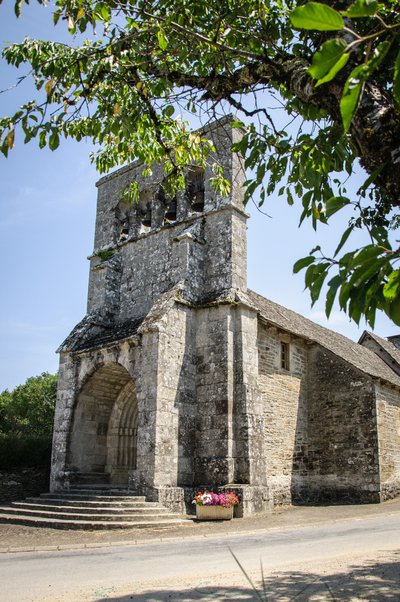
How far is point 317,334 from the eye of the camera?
20531mm

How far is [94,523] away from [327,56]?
36.0 feet

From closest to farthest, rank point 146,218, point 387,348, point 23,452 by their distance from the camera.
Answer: point 23,452 < point 146,218 < point 387,348

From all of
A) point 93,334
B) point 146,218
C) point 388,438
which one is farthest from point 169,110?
point 388,438

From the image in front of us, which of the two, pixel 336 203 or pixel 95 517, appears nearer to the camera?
pixel 336 203

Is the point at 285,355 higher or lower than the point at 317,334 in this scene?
lower

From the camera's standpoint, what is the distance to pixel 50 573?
6426 mm

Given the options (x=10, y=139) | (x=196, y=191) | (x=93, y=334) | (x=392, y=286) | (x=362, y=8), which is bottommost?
(x=392, y=286)

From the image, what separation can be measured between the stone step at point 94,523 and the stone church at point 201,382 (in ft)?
4.13

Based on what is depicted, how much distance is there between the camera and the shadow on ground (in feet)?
14.6

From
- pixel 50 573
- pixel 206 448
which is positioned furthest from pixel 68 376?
pixel 50 573

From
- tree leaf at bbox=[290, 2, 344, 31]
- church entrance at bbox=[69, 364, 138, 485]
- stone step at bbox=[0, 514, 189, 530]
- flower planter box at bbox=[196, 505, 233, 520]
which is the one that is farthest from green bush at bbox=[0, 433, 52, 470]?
tree leaf at bbox=[290, 2, 344, 31]

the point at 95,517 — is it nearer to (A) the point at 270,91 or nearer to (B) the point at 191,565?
(B) the point at 191,565

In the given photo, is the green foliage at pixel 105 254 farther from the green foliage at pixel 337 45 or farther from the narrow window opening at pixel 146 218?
the green foliage at pixel 337 45

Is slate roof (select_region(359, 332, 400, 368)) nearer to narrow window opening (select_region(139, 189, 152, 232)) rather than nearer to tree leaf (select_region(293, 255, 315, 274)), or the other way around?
narrow window opening (select_region(139, 189, 152, 232))
